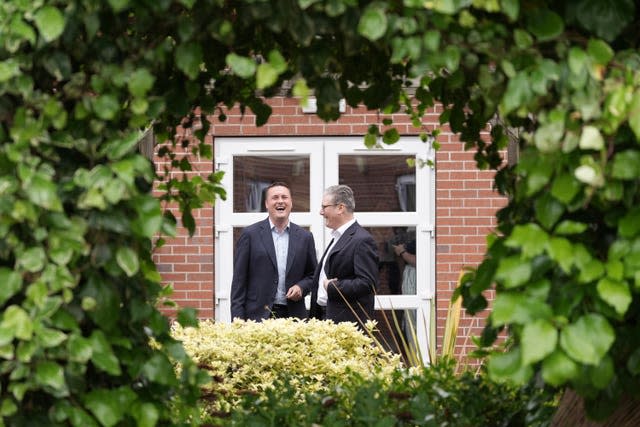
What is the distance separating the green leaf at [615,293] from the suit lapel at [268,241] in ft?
18.4

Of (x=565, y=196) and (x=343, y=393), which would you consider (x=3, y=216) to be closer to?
(x=565, y=196)

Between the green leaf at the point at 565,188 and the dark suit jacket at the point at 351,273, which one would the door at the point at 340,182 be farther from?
the green leaf at the point at 565,188

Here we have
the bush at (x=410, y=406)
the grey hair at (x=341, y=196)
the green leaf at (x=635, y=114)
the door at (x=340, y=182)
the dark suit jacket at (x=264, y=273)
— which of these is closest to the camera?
the green leaf at (x=635, y=114)

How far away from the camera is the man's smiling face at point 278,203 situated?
7.68 meters

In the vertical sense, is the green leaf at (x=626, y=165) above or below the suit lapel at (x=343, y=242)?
above

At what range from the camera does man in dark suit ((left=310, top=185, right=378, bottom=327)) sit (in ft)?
23.4

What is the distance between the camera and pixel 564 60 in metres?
2.12

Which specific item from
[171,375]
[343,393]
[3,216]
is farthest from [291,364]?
[3,216]

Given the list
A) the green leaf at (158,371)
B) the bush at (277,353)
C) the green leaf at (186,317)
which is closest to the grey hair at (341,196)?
the bush at (277,353)

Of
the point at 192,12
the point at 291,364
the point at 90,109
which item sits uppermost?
the point at 192,12

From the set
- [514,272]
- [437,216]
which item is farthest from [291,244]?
[514,272]

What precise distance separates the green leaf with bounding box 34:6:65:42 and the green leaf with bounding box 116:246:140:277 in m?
0.45

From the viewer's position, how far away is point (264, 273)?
7.57m

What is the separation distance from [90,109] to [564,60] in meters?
0.97
